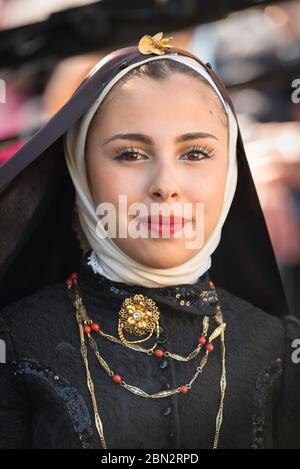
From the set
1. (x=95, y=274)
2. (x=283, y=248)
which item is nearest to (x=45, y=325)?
(x=95, y=274)

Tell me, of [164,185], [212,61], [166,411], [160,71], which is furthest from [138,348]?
[212,61]

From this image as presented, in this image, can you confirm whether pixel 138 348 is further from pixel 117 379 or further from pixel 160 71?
pixel 160 71

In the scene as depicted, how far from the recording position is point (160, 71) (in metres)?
1.60

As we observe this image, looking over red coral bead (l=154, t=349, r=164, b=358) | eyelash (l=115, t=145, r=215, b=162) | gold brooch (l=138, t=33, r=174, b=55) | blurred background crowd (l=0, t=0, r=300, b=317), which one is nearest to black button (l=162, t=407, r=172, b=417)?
red coral bead (l=154, t=349, r=164, b=358)

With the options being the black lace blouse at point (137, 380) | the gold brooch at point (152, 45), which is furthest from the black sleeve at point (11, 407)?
the gold brooch at point (152, 45)

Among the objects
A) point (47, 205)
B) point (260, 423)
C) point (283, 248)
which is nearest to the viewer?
point (260, 423)

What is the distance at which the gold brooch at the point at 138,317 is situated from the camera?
1.61 m

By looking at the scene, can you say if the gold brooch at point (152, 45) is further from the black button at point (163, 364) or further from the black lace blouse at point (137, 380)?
the black button at point (163, 364)

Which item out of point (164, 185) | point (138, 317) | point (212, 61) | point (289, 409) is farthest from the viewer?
point (212, 61)

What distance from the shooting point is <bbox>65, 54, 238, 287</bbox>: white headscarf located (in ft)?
5.27

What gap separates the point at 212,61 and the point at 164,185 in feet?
6.22

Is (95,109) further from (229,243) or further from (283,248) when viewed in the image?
(283,248)

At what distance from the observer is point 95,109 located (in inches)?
63.1

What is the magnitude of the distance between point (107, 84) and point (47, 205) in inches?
13.8
